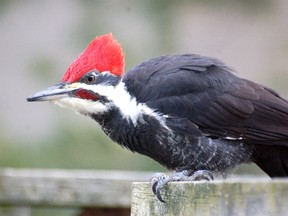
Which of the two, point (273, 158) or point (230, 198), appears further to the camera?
point (273, 158)

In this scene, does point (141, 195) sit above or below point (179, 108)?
above

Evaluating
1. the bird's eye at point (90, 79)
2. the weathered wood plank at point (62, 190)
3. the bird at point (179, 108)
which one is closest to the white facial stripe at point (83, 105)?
the bird at point (179, 108)

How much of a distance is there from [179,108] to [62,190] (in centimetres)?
79

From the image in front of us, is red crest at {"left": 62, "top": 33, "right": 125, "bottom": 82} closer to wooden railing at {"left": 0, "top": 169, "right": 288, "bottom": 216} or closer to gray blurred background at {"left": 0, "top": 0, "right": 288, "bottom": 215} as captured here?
wooden railing at {"left": 0, "top": 169, "right": 288, "bottom": 216}

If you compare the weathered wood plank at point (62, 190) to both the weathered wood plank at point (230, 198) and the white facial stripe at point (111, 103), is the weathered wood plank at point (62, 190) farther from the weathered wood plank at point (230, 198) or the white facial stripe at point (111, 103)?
the weathered wood plank at point (230, 198)

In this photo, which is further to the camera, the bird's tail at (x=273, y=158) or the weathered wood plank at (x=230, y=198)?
the bird's tail at (x=273, y=158)

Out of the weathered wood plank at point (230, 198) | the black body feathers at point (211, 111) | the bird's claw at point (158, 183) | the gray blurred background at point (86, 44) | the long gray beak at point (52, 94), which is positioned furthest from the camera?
the gray blurred background at point (86, 44)

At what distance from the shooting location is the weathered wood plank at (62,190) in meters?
4.71

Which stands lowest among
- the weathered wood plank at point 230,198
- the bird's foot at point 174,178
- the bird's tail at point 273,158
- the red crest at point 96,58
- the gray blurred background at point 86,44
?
the gray blurred background at point 86,44

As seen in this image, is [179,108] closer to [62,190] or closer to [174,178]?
[174,178]

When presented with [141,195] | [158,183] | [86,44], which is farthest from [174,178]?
[86,44]

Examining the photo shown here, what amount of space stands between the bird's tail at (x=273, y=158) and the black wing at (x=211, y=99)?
12cm

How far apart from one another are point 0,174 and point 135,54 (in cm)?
517

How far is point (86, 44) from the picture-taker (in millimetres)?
9656
